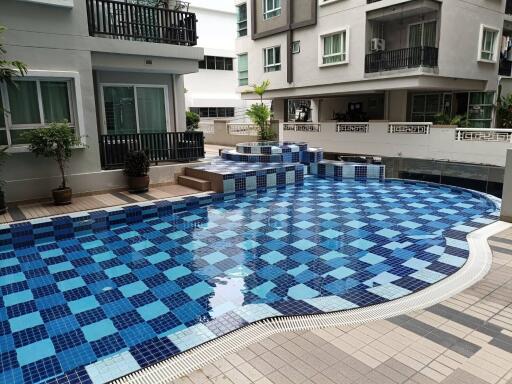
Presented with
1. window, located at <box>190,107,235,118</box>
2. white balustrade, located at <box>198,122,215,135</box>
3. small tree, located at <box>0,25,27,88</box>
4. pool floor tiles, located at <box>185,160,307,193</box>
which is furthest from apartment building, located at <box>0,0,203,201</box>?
window, located at <box>190,107,235,118</box>

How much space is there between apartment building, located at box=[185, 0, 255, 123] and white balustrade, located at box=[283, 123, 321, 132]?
9870 mm

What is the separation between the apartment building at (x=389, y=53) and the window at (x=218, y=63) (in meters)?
9.80

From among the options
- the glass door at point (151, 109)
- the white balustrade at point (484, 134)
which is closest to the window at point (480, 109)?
the white balustrade at point (484, 134)

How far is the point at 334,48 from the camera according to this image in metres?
19.5

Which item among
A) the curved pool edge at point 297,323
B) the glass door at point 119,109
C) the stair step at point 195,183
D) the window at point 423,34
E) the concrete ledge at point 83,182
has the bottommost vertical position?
the curved pool edge at point 297,323

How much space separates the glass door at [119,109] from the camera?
12.2 meters

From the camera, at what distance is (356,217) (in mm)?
9258

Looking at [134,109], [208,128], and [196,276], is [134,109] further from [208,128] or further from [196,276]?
[208,128]

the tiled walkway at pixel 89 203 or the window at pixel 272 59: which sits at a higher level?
the window at pixel 272 59

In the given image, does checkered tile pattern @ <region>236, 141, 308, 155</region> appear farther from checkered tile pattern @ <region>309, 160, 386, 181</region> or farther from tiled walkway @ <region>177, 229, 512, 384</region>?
tiled walkway @ <region>177, 229, 512, 384</region>

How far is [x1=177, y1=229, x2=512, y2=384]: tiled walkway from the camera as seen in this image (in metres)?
3.38

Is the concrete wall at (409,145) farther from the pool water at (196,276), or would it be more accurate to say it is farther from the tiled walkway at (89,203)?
the tiled walkway at (89,203)

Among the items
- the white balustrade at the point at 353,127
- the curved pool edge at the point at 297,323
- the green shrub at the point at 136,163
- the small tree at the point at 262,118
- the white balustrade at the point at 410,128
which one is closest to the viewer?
the curved pool edge at the point at 297,323

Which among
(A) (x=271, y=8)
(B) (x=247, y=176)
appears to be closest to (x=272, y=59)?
(A) (x=271, y=8)
